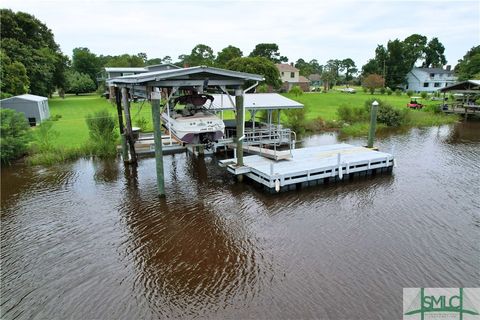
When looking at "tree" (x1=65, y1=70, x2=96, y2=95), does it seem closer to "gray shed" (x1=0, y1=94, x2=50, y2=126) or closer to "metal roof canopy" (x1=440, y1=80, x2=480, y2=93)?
"gray shed" (x1=0, y1=94, x2=50, y2=126)

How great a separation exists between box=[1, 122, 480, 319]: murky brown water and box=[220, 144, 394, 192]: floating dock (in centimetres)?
51

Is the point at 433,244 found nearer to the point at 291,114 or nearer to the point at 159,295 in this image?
the point at 159,295

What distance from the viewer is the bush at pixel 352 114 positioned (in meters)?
26.3

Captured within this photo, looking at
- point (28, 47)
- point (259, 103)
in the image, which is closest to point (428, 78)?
point (259, 103)

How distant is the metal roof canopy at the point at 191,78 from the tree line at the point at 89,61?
20.7 metres

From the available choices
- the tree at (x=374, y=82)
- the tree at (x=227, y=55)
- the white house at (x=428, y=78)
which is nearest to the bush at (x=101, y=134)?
the tree at (x=227, y=55)

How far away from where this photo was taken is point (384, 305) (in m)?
6.03

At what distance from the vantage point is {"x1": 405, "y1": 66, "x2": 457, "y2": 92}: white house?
2437 inches

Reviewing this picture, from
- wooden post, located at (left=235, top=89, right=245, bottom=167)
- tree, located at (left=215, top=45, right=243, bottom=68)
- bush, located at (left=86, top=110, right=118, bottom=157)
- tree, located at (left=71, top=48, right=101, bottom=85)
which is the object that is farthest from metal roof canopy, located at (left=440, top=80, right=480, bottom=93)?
tree, located at (left=71, top=48, right=101, bottom=85)

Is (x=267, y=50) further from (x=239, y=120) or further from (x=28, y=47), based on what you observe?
(x=239, y=120)

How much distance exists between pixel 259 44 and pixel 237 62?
32.0 metres

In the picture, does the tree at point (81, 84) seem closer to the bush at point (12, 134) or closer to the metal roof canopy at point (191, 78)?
the bush at point (12, 134)

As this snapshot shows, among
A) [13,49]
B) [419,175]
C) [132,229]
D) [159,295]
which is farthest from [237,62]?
[159,295]

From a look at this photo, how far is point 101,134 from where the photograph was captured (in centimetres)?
1680
